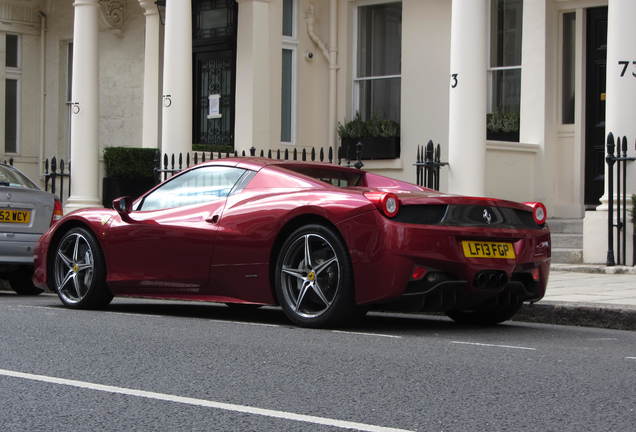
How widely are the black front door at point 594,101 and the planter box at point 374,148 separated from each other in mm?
3351

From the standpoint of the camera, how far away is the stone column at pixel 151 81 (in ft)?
66.0

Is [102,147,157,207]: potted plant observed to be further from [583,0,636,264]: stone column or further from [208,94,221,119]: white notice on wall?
[583,0,636,264]: stone column

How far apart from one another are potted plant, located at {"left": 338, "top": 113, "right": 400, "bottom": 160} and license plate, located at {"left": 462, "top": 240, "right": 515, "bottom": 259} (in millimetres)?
10266

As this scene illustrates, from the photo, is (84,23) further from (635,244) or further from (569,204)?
(635,244)


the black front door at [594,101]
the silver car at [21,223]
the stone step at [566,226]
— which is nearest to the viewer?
the silver car at [21,223]

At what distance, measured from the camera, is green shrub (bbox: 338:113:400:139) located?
18609 millimetres

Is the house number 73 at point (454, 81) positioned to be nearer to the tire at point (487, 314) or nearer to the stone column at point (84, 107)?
the tire at point (487, 314)

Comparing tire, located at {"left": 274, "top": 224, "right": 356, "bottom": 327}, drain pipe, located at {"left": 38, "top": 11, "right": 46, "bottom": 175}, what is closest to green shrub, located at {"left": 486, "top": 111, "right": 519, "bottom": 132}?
tire, located at {"left": 274, "top": 224, "right": 356, "bottom": 327}

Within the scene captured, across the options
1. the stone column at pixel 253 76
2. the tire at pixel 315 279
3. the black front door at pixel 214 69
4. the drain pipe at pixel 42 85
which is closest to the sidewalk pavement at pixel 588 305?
the tire at pixel 315 279

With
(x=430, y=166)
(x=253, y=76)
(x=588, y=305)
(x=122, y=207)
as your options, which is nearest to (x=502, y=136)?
(x=430, y=166)

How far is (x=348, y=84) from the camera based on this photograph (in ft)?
63.6

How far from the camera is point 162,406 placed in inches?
204

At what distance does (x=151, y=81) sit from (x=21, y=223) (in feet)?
28.7

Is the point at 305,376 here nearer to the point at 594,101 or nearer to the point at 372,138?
the point at 594,101
